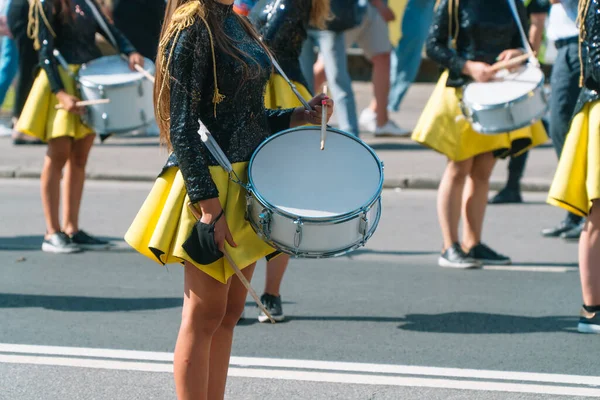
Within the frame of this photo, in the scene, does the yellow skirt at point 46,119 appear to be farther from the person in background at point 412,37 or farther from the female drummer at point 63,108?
the person in background at point 412,37

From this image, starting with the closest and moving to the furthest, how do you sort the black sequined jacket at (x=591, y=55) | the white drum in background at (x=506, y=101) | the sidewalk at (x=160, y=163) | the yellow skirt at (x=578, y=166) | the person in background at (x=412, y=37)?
the black sequined jacket at (x=591, y=55)
the yellow skirt at (x=578, y=166)
the white drum in background at (x=506, y=101)
the sidewalk at (x=160, y=163)
the person in background at (x=412, y=37)

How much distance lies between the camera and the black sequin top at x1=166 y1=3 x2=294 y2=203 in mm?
3660

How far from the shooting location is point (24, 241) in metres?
7.93

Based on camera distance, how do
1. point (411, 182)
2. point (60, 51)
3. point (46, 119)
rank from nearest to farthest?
point (60, 51)
point (46, 119)
point (411, 182)

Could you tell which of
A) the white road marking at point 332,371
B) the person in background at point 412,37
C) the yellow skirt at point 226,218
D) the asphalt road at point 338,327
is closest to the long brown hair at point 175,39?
the yellow skirt at point 226,218

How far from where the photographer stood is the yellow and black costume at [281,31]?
585 cm

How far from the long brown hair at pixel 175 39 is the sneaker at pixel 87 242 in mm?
3941

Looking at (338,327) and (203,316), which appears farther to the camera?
(338,327)

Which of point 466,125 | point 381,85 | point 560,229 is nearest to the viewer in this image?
point 466,125

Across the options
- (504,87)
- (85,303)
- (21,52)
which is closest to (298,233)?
(85,303)

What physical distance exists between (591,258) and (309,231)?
2.29 m

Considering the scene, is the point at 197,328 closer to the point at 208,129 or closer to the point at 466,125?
the point at 208,129

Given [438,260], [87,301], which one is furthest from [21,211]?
[438,260]

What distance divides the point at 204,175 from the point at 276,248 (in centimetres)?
33
